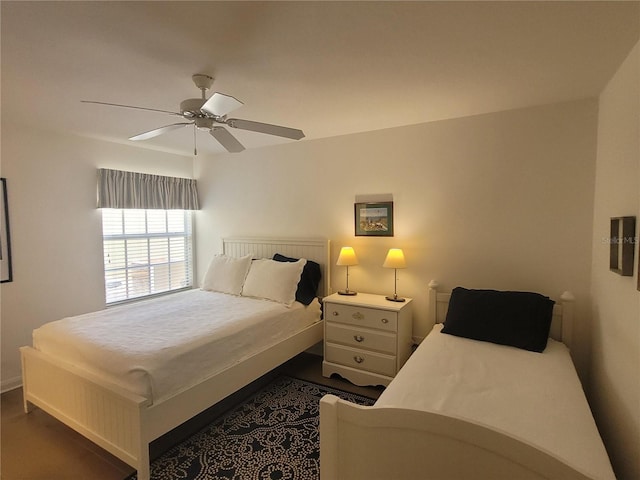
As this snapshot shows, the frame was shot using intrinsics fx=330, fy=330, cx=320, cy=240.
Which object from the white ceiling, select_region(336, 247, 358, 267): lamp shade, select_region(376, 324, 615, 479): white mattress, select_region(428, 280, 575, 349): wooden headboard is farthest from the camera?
select_region(336, 247, 358, 267): lamp shade

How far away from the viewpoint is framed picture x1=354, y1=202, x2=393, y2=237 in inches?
123

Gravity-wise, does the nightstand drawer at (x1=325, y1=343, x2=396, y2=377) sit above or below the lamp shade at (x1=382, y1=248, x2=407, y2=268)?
below

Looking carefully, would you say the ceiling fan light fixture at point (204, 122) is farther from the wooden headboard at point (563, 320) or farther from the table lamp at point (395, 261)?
the wooden headboard at point (563, 320)

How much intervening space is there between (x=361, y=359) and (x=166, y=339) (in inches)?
63.5

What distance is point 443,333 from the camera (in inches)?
96.3

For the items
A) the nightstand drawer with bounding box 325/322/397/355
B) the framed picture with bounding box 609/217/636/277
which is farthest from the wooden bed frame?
the framed picture with bounding box 609/217/636/277

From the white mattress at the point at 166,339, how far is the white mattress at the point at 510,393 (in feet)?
3.95

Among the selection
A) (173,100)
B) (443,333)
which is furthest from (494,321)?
(173,100)

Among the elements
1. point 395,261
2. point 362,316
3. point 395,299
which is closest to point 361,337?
point 362,316

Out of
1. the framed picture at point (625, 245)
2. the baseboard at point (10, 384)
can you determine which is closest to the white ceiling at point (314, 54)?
the framed picture at point (625, 245)

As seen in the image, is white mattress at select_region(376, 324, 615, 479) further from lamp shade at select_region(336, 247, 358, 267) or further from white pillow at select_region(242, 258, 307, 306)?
white pillow at select_region(242, 258, 307, 306)

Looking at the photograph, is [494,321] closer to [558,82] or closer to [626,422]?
[626,422]

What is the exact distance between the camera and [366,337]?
288 centimetres

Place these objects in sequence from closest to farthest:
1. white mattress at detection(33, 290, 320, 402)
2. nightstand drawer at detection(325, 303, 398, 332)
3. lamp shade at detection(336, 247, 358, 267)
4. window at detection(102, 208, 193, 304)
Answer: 1. white mattress at detection(33, 290, 320, 402)
2. nightstand drawer at detection(325, 303, 398, 332)
3. lamp shade at detection(336, 247, 358, 267)
4. window at detection(102, 208, 193, 304)
